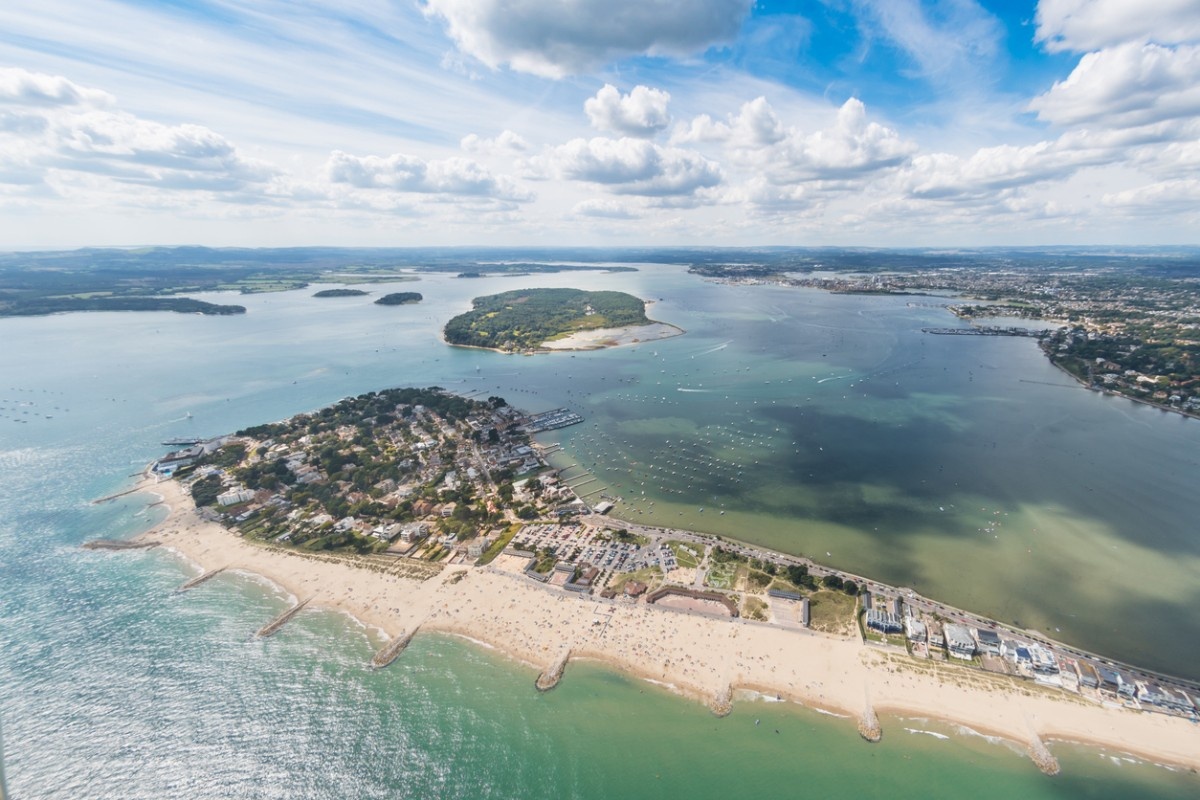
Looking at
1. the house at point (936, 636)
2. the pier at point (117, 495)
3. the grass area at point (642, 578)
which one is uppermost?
the pier at point (117, 495)

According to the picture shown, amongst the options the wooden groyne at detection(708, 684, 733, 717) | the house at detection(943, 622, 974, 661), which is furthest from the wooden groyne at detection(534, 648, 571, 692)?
the house at detection(943, 622, 974, 661)

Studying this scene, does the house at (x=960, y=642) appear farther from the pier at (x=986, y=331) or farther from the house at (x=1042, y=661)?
the pier at (x=986, y=331)

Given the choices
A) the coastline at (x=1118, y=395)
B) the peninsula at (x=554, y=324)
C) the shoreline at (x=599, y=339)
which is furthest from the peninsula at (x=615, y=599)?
the peninsula at (x=554, y=324)

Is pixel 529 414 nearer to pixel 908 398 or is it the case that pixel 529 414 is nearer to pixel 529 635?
pixel 529 635

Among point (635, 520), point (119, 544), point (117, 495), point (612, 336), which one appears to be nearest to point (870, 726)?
point (635, 520)

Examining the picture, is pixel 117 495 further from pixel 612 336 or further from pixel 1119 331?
pixel 1119 331

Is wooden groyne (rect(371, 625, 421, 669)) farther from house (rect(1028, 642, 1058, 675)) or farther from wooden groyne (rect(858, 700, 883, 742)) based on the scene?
house (rect(1028, 642, 1058, 675))
